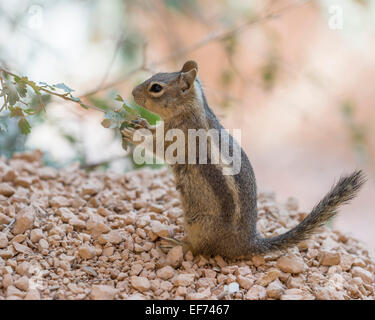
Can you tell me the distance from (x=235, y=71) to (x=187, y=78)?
5.19 ft

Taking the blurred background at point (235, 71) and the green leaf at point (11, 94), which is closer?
the green leaf at point (11, 94)

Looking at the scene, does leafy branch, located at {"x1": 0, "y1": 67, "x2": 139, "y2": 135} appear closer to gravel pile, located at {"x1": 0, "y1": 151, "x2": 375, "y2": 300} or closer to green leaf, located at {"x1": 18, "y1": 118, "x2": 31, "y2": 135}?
green leaf, located at {"x1": 18, "y1": 118, "x2": 31, "y2": 135}

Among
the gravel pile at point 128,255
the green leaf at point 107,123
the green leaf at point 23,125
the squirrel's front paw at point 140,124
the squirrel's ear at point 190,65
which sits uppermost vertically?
the squirrel's ear at point 190,65

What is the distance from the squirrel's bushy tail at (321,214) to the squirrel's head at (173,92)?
0.72m

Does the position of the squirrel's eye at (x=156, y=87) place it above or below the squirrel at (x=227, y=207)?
above

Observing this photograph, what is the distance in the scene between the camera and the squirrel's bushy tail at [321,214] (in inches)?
76.6

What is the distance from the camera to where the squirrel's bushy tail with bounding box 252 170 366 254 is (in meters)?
1.95

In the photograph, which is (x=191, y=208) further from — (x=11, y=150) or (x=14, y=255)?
(x=11, y=150)

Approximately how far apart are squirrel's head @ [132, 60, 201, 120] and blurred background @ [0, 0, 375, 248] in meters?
0.18

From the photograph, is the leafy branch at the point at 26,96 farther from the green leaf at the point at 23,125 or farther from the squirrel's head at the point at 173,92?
the squirrel's head at the point at 173,92

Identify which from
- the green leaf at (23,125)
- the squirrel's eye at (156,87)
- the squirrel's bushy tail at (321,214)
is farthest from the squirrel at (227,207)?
the green leaf at (23,125)

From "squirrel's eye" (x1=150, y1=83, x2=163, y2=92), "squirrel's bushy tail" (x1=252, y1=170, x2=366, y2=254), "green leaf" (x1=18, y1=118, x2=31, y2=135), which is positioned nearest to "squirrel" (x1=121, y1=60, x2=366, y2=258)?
"squirrel's bushy tail" (x1=252, y1=170, x2=366, y2=254)

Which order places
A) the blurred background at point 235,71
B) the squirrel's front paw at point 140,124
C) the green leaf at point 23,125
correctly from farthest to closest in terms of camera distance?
the blurred background at point 235,71 → the squirrel's front paw at point 140,124 → the green leaf at point 23,125

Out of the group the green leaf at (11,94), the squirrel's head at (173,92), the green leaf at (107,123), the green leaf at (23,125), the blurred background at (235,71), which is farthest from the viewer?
the blurred background at (235,71)
